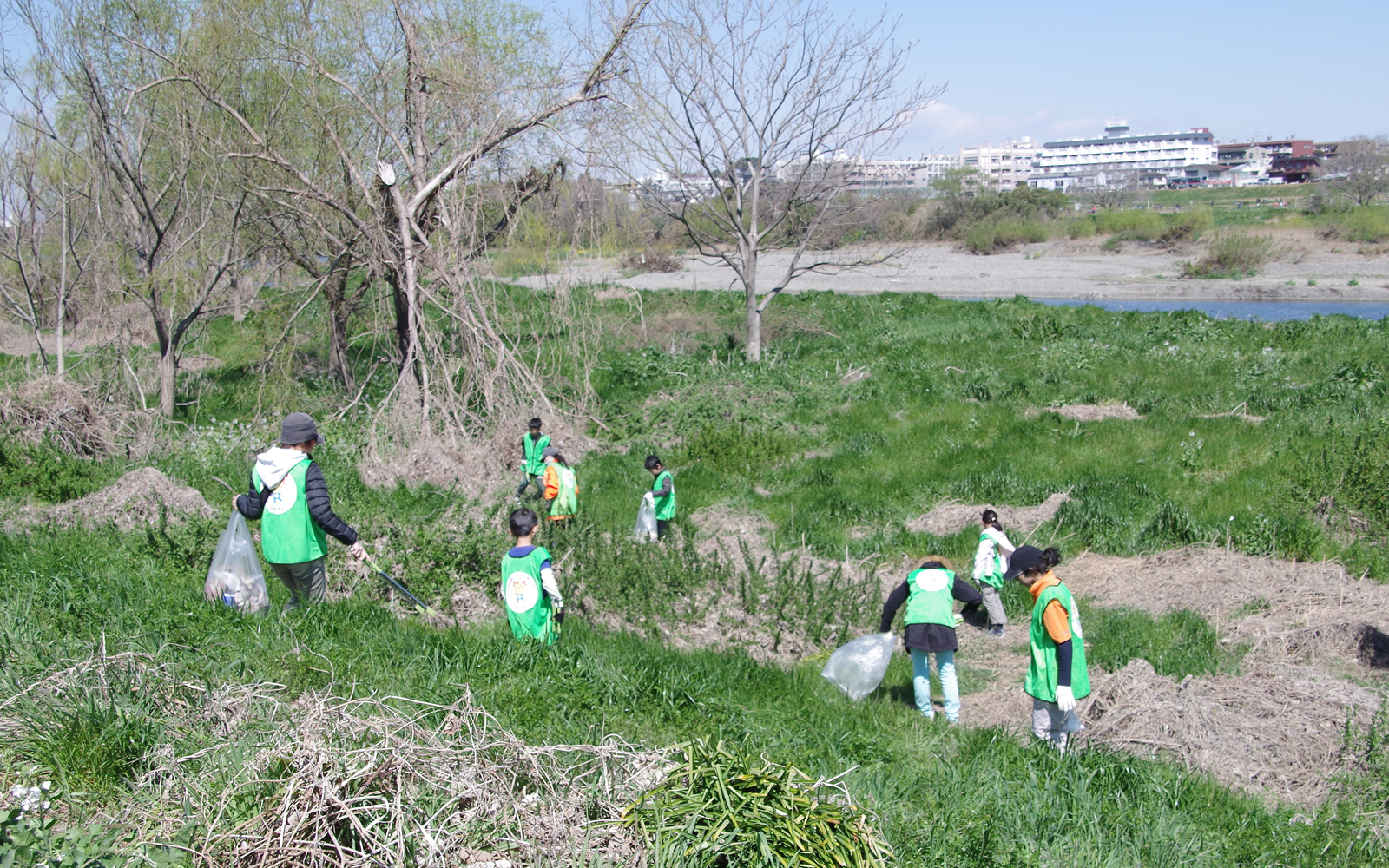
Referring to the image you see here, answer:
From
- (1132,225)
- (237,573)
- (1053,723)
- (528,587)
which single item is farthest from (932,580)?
(1132,225)

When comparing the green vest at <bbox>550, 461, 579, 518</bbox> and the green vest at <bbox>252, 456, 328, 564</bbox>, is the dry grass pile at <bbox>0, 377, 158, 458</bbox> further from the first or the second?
the green vest at <bbox>252, 456, 328, 564</bbox>

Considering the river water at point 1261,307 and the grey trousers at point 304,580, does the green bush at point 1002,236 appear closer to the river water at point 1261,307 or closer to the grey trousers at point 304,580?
the river water at point 1261,307

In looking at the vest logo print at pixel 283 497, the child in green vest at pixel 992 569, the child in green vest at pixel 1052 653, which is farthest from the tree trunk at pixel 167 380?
the child in green vest at pixel 1052 653

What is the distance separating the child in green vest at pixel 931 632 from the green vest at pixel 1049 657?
0.62 m

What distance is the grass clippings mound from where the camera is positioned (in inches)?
369

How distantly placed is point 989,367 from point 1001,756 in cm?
1143

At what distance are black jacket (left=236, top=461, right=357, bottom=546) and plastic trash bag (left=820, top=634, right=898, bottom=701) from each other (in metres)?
3.22

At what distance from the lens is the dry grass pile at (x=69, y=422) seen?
470 inches

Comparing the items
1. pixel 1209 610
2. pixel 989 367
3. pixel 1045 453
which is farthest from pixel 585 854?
pixel 989 367

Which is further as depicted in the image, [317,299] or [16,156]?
[317,299]

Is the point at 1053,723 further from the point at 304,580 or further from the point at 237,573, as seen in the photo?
the point at 237,573

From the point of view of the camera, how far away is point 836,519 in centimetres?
984

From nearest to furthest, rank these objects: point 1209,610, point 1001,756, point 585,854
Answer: point 585,854, point 1001,756, point 1209,610

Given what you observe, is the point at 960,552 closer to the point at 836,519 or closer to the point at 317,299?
the point at 836,519
